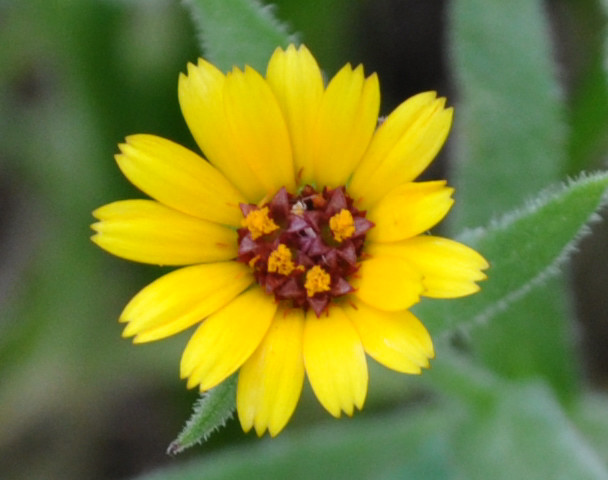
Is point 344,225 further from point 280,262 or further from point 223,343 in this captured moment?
point 223,343

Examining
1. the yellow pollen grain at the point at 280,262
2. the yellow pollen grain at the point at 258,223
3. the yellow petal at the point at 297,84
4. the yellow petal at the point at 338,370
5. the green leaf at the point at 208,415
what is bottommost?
the yellow petal at the point at 338,370

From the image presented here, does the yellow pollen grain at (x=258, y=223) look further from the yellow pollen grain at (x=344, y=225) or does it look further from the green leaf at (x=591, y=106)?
the green leaf at (x=591, y=106)

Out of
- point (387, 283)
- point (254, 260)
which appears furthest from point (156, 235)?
point (387, 283)

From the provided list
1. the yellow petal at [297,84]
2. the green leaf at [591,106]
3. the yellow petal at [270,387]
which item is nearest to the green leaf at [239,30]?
the yellow petal at [297,84]

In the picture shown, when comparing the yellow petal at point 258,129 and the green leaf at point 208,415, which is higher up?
the yellow petal at point 258,129

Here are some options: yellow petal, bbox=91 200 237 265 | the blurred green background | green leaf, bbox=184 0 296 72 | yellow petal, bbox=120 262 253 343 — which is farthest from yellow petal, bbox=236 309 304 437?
the blurred green background

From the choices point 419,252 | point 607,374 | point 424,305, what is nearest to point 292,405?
point 419,252

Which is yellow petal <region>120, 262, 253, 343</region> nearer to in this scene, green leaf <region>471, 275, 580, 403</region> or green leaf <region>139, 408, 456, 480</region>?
green leaf <region>139, 408, 456, 480</region>

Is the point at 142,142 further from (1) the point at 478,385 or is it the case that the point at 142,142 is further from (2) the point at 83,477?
(2) the point at 83,477
